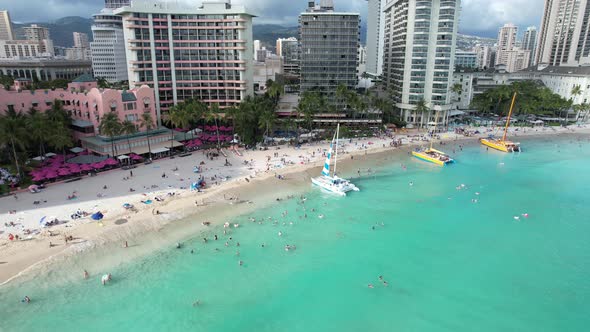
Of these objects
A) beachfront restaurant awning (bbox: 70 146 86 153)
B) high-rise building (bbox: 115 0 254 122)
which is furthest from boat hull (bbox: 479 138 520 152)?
beachfront restaurant awning (bbox: 70 146 86 153)

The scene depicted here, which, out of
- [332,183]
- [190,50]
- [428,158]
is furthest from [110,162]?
[428,158]

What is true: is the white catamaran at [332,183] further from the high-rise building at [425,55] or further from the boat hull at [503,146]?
the high-rise building at [425,55]

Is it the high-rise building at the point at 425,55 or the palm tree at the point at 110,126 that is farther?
the high-rise building at the point at 425,55

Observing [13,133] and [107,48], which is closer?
[13,133]

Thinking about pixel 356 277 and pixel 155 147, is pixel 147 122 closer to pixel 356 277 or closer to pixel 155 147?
pixel 155 147

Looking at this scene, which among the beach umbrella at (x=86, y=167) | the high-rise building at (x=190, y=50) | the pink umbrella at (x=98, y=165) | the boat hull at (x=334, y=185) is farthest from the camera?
the high-rise building at (x=190, y=50)

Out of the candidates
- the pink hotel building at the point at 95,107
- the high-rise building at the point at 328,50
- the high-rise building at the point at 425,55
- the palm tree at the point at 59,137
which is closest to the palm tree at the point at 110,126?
the pink hotel building at the point at 95,107

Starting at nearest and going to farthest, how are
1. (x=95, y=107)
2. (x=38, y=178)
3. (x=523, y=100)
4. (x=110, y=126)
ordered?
(x=38, y=178)
(x=110, y=126)
(x=95, y=107)
(x=523, y=100)

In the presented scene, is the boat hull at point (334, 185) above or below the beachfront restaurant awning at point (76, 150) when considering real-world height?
below
